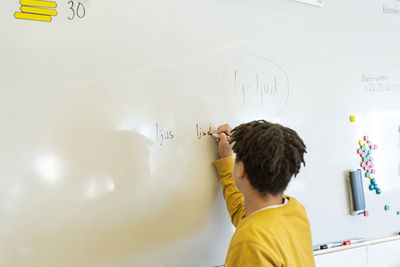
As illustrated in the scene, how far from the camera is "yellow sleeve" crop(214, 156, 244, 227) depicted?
88 centimetres

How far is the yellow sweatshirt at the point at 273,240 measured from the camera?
24.6 inches

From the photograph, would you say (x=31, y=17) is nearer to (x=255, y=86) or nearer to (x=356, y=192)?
(x=255, y=86)

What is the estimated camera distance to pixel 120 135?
0.82 metres

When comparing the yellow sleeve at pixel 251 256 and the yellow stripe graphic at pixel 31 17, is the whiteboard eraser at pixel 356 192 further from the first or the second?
the yellow stripe graphic at pixel 31 17

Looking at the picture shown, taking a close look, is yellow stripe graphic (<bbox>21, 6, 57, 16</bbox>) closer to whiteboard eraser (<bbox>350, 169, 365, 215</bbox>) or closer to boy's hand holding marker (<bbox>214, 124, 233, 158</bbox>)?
boy's hand holding marker (<bbox>214, 124, 233, 158</bbox>)

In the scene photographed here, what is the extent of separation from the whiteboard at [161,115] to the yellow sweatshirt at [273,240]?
0.86ft

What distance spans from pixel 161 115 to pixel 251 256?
0.44m

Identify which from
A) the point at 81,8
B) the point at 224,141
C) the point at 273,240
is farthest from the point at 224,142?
the point at 81,8

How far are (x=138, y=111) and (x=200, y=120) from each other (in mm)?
187

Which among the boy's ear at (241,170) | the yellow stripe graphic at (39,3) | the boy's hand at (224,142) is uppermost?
the yellow stripe graphic at (39,3)

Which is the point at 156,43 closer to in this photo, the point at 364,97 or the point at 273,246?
the point at 273,246

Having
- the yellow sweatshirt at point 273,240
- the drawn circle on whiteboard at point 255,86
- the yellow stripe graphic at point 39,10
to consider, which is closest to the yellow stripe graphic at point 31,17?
the yellow stripe graphic at point 39,10

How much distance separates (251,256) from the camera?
0.62 metres

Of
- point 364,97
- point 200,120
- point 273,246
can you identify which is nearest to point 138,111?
point 200,120
